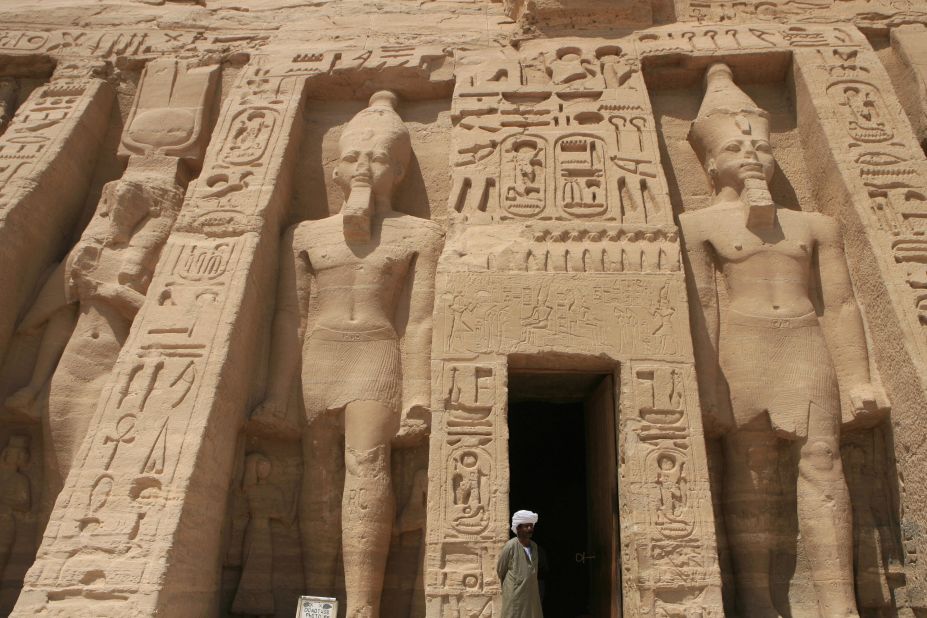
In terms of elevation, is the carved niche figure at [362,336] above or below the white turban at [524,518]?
above

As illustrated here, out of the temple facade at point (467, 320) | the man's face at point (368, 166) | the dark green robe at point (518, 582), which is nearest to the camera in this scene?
the dark green robe at point (518, 582)

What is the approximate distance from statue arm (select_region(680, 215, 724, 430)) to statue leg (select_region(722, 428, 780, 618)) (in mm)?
248

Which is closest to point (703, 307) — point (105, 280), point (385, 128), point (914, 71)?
point (385, 128)

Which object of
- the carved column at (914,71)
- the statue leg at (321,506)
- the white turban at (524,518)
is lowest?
the white turban at (524,518)

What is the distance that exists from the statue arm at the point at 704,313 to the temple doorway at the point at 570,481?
0.71 m

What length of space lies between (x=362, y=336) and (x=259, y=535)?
4.87 ft

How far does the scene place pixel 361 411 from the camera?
512 centimetres

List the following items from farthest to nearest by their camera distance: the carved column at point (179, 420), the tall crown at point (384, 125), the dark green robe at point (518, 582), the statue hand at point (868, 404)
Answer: the tall crown at point (384, 125)
the statue hand at point (868, 404)
the carved column at point (179, 420)
the dark green robe at point (518, 582)

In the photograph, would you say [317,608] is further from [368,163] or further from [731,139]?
[731,139]

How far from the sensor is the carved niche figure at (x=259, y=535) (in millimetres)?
4902

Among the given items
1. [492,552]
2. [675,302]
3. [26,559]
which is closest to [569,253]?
[675,302]

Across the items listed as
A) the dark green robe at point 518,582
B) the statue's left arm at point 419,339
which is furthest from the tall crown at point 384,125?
the dark green robe at point 518,582

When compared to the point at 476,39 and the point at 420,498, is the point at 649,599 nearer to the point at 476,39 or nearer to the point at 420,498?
Result: the point at 420,498

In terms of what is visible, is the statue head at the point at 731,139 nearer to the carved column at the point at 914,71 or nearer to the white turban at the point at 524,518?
the carved column at the point at 914,71
